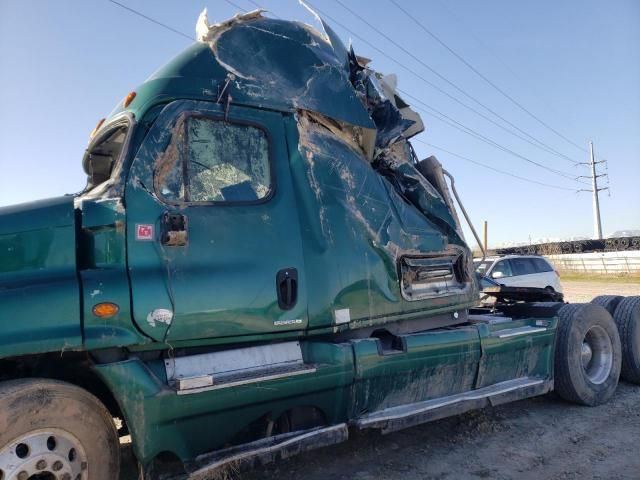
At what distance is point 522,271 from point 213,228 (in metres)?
12.2

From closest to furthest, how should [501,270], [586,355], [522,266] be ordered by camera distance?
[586,355]
[501,270]
[522,266]

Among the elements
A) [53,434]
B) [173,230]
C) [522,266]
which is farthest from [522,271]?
[53,434]

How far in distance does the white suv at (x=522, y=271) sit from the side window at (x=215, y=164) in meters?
Result: 10.8

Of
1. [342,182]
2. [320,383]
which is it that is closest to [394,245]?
[342,182]

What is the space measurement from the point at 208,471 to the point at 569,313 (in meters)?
4.31

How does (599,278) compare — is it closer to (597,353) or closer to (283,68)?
(597,353)

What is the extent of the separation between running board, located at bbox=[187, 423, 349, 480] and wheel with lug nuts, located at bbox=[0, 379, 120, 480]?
1.64ft

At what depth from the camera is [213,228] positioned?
3.37 metres

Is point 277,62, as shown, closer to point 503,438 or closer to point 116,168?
point 116,168

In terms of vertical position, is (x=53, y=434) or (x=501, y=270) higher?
(x=501, y=270)

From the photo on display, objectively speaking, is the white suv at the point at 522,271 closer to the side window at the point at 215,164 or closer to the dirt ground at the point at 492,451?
the dirt ground at the point at 492,451

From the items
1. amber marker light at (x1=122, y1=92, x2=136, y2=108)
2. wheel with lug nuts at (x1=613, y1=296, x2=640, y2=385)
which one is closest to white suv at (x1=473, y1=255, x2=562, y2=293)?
wheel with lug nuts at (x1=613, y1=296, x2=640, y2=385)

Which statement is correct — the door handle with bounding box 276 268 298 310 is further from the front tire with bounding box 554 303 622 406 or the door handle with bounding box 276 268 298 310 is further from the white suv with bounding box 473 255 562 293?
the white suv with bounding box 473 255 562 293

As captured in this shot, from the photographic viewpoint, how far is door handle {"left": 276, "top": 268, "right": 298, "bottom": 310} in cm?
354
